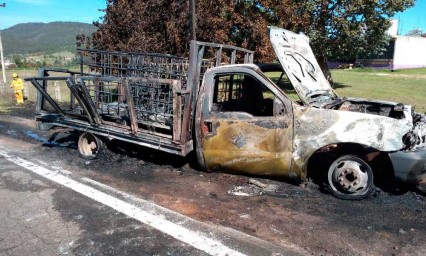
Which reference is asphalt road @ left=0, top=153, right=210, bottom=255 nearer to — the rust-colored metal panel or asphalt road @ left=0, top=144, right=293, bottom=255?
asphalt road @ left=0, top=144, right=293, bottom=255

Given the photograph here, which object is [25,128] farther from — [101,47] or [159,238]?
[159,238]

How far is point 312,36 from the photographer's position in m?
18.0

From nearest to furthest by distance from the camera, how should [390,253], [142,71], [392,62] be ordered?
[390,253] → [142,71] → [392,62]

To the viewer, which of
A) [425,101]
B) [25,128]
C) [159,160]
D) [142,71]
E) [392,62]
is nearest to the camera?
[159,160]

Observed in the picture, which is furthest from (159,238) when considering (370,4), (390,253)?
(370,4)

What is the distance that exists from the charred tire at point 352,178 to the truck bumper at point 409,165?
30cm

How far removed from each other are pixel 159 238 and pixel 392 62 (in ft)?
152

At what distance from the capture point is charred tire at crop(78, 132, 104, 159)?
6.62 metres

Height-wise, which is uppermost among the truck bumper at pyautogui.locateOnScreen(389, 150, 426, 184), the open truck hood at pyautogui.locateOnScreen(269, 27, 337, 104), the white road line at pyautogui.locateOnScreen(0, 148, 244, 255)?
the open truck hood at pyautogui.locateOnScreen(269, 27, 337, 104)

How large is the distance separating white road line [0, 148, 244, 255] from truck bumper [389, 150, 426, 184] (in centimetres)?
216

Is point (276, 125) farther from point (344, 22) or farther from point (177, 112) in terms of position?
point (344, 22)

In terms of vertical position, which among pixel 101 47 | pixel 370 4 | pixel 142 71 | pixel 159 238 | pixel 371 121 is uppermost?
pixel 370 4

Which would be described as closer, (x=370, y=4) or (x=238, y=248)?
(x=238, y=248)

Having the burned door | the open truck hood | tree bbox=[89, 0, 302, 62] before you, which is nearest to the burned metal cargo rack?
the burned door
